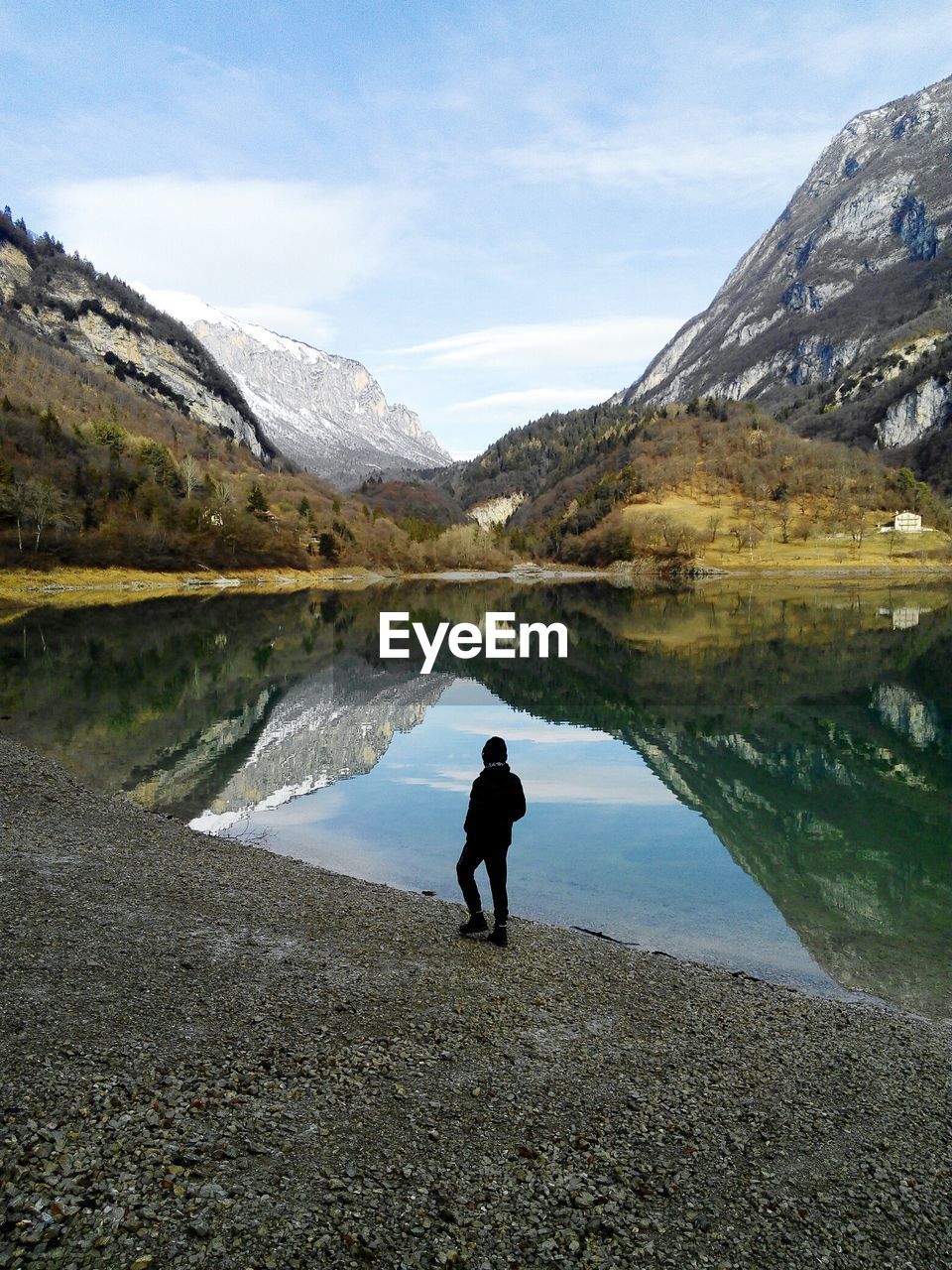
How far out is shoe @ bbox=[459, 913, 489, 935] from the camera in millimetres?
11312

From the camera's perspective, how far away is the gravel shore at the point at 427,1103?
5383 millimetres

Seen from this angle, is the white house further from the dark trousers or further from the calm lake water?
the dark trousers

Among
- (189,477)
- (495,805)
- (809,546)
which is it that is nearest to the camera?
(495,805)

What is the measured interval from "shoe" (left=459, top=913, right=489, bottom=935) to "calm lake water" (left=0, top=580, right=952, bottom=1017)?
2.33 m

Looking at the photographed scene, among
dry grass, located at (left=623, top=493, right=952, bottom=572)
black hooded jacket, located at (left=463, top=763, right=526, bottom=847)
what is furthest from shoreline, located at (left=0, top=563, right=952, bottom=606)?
black hooded jacket, located at (left=463, top=763, right=526, bottom=847)

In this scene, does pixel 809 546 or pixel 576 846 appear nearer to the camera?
pixel 576 846

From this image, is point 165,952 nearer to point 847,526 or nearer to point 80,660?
point 80,660

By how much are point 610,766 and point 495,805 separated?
48.2 ft

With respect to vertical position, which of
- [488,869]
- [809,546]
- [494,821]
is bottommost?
[488,869]

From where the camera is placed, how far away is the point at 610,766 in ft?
80.5

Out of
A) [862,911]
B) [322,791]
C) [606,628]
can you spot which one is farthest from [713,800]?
[606,628]

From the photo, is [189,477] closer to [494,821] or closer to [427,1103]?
[494,821]

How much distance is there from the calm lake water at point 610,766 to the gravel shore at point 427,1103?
3181 mm

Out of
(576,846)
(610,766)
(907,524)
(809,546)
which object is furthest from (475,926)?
(907,524)
